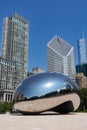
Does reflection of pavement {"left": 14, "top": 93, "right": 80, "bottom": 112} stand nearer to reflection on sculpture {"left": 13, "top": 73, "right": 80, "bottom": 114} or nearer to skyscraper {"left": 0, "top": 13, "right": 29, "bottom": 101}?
reflection on sculpture {"left": 13, "top": 73, "right": 80, "bottom": 114}

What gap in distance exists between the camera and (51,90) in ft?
76.7

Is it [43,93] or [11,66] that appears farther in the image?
[11,66]

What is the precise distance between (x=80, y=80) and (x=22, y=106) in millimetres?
131200

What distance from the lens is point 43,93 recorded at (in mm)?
23094

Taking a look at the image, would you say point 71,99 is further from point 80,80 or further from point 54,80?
point 80,80

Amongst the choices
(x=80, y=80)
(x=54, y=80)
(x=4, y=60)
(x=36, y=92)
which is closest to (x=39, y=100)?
(x=36, y=92)

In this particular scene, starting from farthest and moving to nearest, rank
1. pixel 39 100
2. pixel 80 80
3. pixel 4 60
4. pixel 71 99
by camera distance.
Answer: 1. pixel 4 60
2. pixel 80 80
3. pixel 71 99
4. pixel 39 100

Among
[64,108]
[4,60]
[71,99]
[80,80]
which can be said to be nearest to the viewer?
[71,99]

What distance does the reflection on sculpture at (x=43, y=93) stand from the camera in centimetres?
2309

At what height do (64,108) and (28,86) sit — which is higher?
(28,86)
